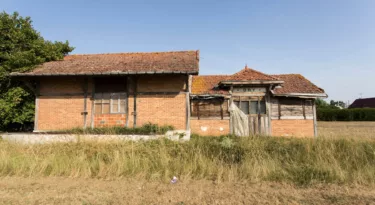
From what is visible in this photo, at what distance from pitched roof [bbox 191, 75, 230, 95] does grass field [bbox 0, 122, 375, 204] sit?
18.8 ft

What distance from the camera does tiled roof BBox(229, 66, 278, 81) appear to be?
1119 centimetres

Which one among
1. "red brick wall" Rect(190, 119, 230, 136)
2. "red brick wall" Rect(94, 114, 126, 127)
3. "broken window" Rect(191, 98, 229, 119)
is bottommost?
"red brick wall" Rect(190, 119, 230, 136)

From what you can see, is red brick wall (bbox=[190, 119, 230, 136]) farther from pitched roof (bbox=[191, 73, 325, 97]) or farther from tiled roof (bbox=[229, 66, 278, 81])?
tiled roof (bbox=[229, 66, 278, 81])

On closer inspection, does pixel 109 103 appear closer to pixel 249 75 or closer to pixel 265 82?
pixel 249 75

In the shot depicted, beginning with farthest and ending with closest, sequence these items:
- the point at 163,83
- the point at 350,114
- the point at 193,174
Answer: the point at 350,114
the point at 163,83
the point at 193,174

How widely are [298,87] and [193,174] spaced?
32.9 ft

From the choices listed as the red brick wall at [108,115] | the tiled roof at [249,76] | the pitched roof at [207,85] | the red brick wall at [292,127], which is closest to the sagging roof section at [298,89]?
the tiled roof at [249,76]

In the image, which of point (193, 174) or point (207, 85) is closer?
point (193, 174)

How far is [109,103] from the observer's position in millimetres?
9445

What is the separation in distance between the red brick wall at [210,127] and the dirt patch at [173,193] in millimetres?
7253

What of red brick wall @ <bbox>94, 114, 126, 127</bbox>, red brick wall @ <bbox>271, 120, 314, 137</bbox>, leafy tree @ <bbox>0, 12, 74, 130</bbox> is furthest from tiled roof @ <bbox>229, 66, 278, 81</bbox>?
leafy tree @ <bbox>0, 12, 74, 130</bbox>

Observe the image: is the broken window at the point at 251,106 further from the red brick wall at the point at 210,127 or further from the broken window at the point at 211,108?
the red brick wall at the point at 210,127

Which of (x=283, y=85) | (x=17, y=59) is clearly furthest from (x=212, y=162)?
(x=17, y=59)

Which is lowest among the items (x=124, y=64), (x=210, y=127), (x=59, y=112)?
(x=210, y=127)
